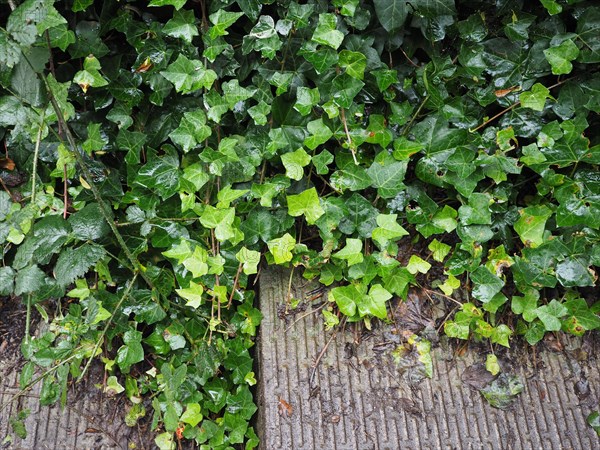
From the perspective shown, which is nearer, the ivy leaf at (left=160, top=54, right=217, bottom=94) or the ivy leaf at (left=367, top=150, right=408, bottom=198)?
the ivy leaf at (left=160, top=54, right=217, bottom=94)

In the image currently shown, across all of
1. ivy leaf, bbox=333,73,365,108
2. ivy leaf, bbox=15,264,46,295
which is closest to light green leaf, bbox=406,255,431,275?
ivy leaf, bbox=333,73,365,108

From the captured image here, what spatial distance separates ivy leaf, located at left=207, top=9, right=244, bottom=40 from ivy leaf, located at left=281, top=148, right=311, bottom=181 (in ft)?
1.42

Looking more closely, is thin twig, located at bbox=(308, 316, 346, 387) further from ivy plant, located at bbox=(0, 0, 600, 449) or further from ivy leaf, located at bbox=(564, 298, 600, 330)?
ivy leaf, located at bbox=(564, 298, 600, 330)

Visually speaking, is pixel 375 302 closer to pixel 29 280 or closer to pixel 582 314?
pixel 582 314

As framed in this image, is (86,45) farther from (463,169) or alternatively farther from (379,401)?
(379,401)

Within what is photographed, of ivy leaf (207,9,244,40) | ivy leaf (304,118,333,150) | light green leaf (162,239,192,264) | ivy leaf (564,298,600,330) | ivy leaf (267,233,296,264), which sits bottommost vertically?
ivy leaf (564,298,600,330)

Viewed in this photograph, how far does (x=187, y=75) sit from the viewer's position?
1.81 m

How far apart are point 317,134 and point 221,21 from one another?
463 mm

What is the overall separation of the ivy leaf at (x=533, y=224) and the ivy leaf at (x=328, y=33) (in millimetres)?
864

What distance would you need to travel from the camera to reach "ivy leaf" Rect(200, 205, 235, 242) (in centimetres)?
180

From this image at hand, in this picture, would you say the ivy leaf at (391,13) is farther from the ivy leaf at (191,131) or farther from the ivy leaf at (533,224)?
the ivy leaf at (533,224)

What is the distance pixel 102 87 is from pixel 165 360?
97 cm

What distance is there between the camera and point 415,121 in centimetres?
201

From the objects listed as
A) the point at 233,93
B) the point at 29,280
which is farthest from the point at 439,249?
the point at 29,280
